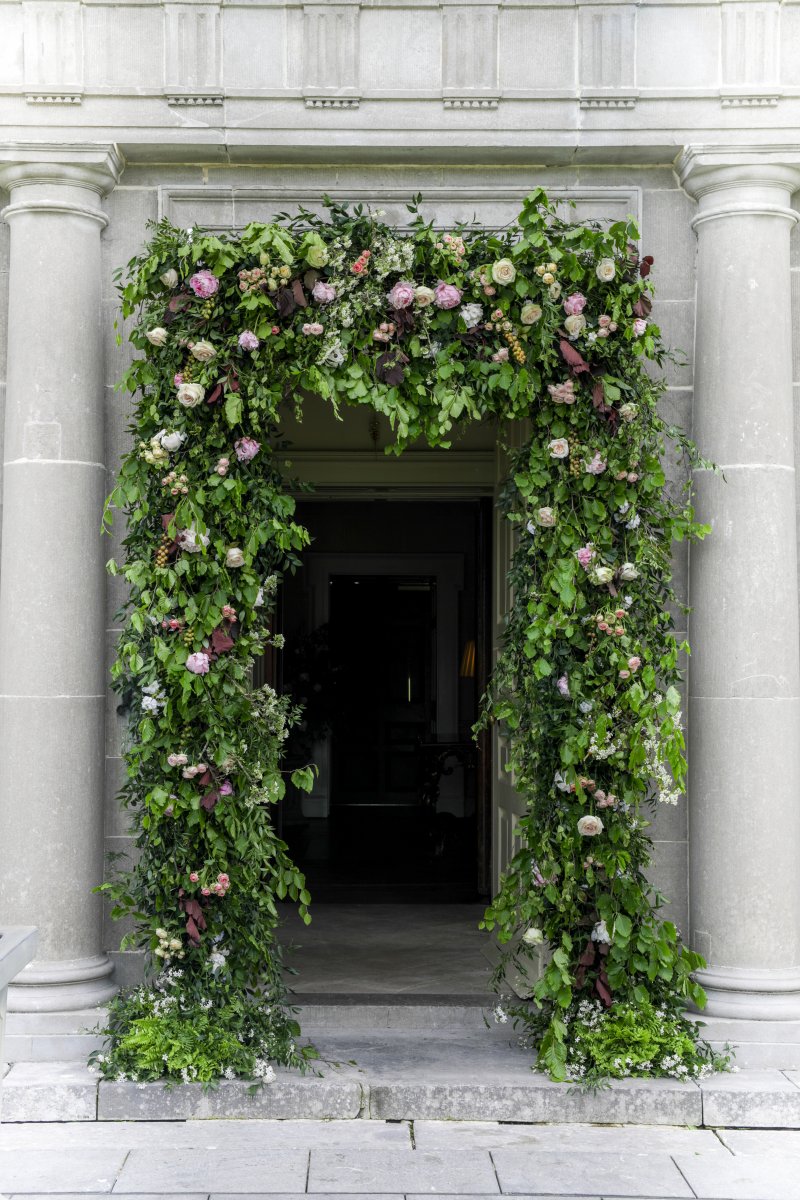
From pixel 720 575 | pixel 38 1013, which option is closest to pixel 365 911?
pixel 38 1013

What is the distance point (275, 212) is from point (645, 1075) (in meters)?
4.08

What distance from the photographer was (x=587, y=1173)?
4.62 m

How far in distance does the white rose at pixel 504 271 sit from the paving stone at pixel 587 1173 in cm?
338

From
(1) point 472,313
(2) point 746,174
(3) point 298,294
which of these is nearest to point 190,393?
(3) point 298,294

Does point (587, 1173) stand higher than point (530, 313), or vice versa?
point (530, 313)

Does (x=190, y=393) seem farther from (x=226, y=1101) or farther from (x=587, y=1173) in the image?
(x=587, y=1173)

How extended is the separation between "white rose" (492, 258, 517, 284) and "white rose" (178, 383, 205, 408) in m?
1.28

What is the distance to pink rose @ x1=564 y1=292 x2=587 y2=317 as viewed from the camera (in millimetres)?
5293

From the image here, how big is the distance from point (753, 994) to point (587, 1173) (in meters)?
1.34

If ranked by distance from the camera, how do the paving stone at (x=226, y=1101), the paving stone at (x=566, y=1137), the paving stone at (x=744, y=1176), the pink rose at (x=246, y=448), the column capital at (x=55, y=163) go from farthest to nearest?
the column capital at (x=55, y=163), the pink rose at (x=246, y=448), the paving stone at (x=226, y=1101), the paving stone at (x=566, y=1137), the paving stone at (x=744, y=1176)

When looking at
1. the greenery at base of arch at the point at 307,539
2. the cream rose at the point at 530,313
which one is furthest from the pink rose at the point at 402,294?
the cream rose at the point at 530,313

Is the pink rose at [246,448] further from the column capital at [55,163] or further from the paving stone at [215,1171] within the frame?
the paving stone at [215,1171]

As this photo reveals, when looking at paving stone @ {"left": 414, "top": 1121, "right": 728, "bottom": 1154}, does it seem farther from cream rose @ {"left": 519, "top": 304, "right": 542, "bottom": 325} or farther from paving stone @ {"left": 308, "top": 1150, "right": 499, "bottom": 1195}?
cream rose @ {"left": 519, "top": 304, "right": 542, "bottom": 325}

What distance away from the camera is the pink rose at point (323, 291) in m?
5.28
